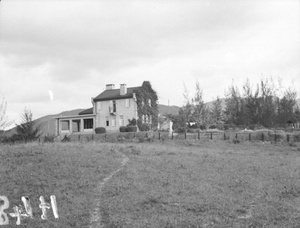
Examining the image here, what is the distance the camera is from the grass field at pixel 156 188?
1098 cm

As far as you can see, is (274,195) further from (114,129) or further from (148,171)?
(114,129)

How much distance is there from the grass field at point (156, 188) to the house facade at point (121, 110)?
31.9 meters

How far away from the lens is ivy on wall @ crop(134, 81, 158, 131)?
54.8 metres

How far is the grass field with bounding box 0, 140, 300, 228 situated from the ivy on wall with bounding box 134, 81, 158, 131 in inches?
1250

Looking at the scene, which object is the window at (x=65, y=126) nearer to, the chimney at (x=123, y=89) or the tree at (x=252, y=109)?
the chimney at (x=123, y=89)

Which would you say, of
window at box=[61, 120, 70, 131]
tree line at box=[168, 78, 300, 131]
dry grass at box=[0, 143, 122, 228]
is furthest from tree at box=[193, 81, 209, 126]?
dry grass at box=[0, 143, 122, 228]

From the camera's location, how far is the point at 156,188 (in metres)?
14.4

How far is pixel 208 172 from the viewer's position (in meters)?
18.2

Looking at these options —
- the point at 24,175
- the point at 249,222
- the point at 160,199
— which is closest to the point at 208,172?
the point at 160,199

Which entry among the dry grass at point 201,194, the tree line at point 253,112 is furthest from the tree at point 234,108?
the dry grass at point 201,194

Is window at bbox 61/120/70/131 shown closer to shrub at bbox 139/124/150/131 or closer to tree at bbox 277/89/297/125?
shrub at bbox 139/124/150/131

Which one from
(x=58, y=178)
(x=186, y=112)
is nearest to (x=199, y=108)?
(x=186, y=112)

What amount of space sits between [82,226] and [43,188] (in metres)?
4.44

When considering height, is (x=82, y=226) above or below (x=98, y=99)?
below
